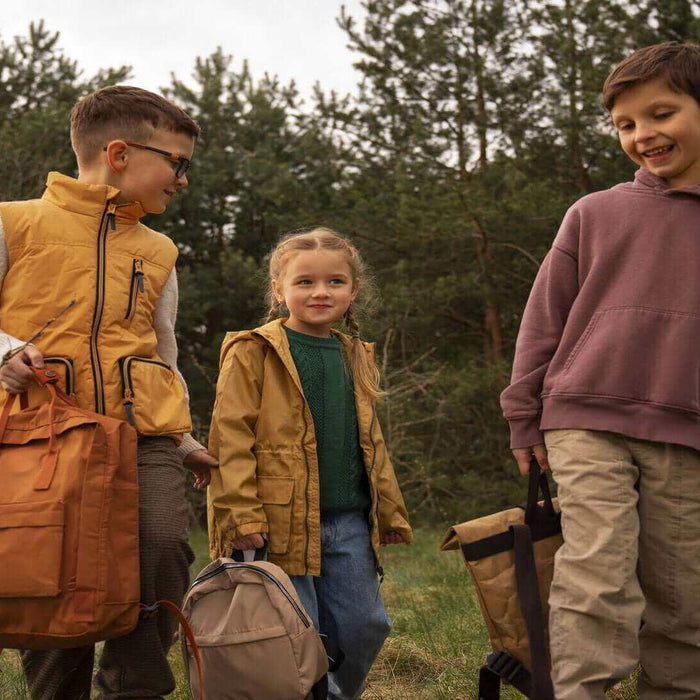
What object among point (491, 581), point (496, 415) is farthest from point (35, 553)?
point (496, 415)

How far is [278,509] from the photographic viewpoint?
10.6 feet

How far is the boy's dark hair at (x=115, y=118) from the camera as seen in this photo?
10.6ft

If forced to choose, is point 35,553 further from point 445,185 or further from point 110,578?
point 445,185

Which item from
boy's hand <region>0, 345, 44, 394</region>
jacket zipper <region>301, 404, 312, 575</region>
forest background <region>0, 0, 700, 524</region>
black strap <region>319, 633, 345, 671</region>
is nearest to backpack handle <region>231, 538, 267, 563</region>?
jacket zipper <region>301, 404, 312, 575</region>

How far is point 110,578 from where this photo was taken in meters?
2.71

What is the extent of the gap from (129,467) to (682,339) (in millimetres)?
1715

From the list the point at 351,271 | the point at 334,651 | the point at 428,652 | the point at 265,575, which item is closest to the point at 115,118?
the point at 351,271

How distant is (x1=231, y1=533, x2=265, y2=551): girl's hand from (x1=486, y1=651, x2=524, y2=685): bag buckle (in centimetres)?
81

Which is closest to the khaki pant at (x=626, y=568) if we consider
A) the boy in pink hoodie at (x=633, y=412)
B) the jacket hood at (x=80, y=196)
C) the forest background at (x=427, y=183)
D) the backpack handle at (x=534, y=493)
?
the boy in pink hoodie at (x=633, y=412)

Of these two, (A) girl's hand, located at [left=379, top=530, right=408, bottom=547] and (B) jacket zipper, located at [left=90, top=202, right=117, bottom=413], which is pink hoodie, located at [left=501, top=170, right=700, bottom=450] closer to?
(A) girl's hand, located at [left=379, top=530, right=408, bottom=547]

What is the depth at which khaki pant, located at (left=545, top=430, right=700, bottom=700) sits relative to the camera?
2.80 m

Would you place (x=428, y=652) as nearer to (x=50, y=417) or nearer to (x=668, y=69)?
(x=50, y=417)

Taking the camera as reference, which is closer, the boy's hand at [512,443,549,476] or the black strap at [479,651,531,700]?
the black strap at [479,651,531,700]

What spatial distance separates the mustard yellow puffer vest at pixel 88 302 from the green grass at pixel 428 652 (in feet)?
3.90
